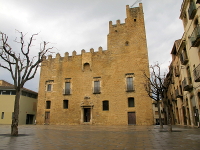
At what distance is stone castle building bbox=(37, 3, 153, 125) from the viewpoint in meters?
27.7

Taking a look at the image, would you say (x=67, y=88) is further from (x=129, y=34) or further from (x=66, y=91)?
(x=129, y=34)

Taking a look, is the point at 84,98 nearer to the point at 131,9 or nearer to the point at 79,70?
the point at 79,70

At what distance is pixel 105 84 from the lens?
29.5m

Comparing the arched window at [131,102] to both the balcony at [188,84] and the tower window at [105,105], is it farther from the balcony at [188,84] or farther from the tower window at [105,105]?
the balcony at [188,84]

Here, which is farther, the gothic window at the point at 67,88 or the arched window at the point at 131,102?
the gothic window at the point at 67,88

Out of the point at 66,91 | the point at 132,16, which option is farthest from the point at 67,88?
the point at 132,16

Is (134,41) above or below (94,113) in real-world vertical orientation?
above

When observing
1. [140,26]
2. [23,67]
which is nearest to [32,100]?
[140,26]

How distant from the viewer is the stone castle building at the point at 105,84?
27688 millimetres

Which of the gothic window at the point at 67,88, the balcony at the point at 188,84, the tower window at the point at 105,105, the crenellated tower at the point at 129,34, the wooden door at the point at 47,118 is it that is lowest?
the wooden door at the point at 47,118

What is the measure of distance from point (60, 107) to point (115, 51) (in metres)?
13.2

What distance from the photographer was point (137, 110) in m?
27.0

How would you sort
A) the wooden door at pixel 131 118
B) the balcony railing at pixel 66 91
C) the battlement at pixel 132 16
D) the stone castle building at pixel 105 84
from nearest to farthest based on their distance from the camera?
1. the wooden door at pixel 131 118
2. the stone castle building at pixel 105 84
3. the battlement at pixel 132 16
4. the balcony railing at pixel 66 91

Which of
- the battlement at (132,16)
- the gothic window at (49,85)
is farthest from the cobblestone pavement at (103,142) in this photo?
the battlement at (132,16)
